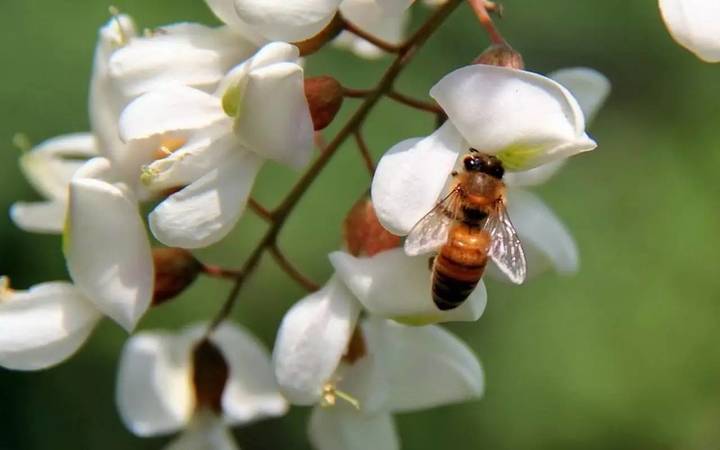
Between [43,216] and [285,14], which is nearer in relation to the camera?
[285,14]

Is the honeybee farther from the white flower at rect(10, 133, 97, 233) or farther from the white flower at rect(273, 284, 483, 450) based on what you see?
the white flower at rect(10, 133, 97, 233)

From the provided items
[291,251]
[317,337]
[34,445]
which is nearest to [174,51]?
[317,337]

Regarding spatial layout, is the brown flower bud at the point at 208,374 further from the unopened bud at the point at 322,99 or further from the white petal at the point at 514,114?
the white petal at the point at 514,114

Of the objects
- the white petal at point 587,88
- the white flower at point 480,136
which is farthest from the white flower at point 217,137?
the white petal at point 587,88

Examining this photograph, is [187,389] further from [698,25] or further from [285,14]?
[698,25]

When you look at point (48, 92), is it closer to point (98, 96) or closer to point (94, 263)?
point (98, 96)

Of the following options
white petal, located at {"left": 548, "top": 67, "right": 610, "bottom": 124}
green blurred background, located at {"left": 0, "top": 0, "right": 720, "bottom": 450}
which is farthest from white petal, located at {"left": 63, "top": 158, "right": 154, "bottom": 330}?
green blurred background, located at {"left": 0, "top": 0, "right": 720, "bottom": 450}

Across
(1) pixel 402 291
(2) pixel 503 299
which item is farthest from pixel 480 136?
(2) pixel 503 299
